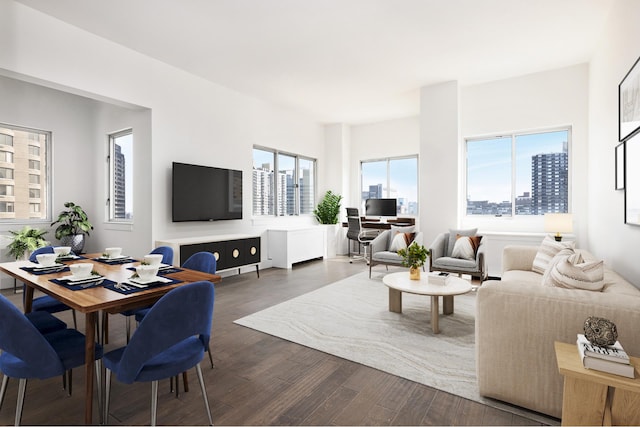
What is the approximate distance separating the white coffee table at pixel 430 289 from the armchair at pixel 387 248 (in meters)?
1.41

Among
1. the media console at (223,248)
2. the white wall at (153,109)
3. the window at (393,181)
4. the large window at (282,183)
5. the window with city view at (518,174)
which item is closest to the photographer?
the white wall at (153,109)

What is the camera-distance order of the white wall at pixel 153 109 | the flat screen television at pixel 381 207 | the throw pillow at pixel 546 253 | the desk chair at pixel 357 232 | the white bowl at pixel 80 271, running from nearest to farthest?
the white bowl at pixel 80 271 < the throw pillow at pixel 546 253 < the white wall at pixel 153 109 < the desk chair at pixel 357 232 < the flat screen television at pixel 381 207

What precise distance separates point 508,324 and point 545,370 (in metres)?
0.28

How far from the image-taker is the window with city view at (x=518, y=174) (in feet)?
17.9

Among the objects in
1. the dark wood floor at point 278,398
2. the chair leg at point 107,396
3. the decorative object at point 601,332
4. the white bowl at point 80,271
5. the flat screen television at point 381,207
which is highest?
the flat screen television at point 381,207

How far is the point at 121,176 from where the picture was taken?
18.0ft

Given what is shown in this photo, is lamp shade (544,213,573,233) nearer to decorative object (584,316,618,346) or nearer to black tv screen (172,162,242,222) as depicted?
decorative object (584,316,618,346)

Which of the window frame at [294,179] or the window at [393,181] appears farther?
the window at [393,181]

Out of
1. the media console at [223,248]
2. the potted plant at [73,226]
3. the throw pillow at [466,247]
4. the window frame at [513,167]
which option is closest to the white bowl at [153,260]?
the media console at [223,248]

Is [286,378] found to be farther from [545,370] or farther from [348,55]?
[348,55]

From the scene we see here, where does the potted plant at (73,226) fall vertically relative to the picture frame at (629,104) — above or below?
below

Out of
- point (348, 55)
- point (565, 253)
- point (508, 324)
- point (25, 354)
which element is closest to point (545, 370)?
point (508, 324)

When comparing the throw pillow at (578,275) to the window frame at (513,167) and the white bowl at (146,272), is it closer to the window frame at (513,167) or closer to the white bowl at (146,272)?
the white bowl at (146,272)

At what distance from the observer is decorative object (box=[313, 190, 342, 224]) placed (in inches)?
316
